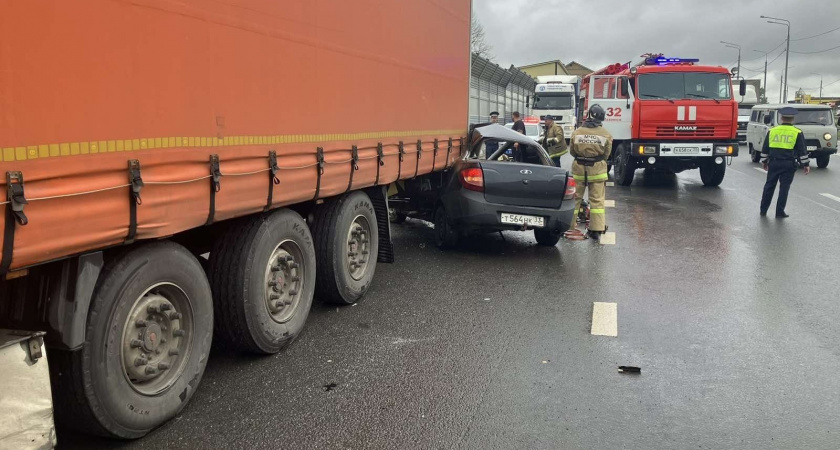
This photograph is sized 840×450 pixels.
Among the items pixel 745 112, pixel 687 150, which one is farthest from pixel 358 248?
pixel 745 112

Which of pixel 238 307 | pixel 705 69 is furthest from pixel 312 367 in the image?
pixel 705 69

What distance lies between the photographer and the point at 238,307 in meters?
4.21

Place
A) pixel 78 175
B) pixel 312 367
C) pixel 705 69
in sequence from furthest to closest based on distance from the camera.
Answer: pixel 705 69
pixel 312 367
pixel 78 175

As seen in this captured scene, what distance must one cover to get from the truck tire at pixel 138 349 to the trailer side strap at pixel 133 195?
0.65 feet

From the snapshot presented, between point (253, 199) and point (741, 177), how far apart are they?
17.2 metres

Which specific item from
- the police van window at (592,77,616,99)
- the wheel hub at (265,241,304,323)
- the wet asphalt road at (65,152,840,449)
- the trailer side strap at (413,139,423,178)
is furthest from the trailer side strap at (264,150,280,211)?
the police van window at (592,77,616,99)

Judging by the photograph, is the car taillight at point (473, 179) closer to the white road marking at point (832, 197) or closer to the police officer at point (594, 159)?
the police officer at point (594, 159)

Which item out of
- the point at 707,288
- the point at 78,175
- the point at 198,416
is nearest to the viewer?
the point at 78,175

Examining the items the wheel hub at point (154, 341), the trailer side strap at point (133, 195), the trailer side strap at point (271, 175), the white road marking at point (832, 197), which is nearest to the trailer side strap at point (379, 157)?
the trailer side strap at point (271, 175)

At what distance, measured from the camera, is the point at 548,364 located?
14.8 feet

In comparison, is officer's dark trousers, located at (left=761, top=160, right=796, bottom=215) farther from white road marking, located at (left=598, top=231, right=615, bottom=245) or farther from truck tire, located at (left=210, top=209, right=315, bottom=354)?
truck tire, located at (left=210, top=209, right=315, bottom=354)

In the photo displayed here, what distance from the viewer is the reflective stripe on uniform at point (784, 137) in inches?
424

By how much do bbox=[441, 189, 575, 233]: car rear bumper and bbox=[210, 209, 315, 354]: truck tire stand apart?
10.3ft

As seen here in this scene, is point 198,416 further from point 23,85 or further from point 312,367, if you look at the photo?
point 23,85
